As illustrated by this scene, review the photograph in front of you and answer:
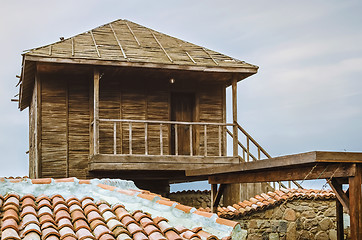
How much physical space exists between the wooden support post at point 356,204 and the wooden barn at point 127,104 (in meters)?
6.83

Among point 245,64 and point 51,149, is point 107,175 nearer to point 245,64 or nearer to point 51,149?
point 51,149

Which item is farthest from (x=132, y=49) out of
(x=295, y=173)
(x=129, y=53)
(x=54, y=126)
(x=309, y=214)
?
(x=295, y=173)

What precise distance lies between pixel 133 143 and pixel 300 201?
4.90m

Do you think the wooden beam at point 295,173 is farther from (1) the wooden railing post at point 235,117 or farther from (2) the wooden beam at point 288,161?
(1) the wooden railing post at point 235,117

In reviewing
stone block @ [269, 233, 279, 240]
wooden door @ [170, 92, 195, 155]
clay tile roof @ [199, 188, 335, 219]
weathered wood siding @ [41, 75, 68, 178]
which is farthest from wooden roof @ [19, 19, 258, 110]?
stone block @ [269, 233, 279, 240]

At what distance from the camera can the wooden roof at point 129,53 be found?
44.5 feet

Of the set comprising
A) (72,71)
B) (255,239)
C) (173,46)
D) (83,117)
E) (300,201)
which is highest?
(173,46)

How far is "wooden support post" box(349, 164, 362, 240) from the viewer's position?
7020mm

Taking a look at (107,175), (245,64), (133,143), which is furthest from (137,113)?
(245,64)

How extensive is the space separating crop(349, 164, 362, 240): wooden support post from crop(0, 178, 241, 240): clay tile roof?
163 cm

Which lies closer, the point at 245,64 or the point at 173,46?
the point at 245,64

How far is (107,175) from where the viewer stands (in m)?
14.4

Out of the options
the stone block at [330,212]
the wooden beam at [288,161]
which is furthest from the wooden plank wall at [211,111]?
the wooden beam at [288,161]

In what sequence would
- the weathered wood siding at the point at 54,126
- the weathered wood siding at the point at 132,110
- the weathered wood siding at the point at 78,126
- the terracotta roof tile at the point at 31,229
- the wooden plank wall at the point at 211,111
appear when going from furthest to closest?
the wooden plank wall at the point at 211,111 < the weathered wood siding at the point at 132,110 < the weathered wood siding at the point at 78,126 < the weathered wood siding at the point at 54,126 < the terracotta roof tile at the point at 31,229
